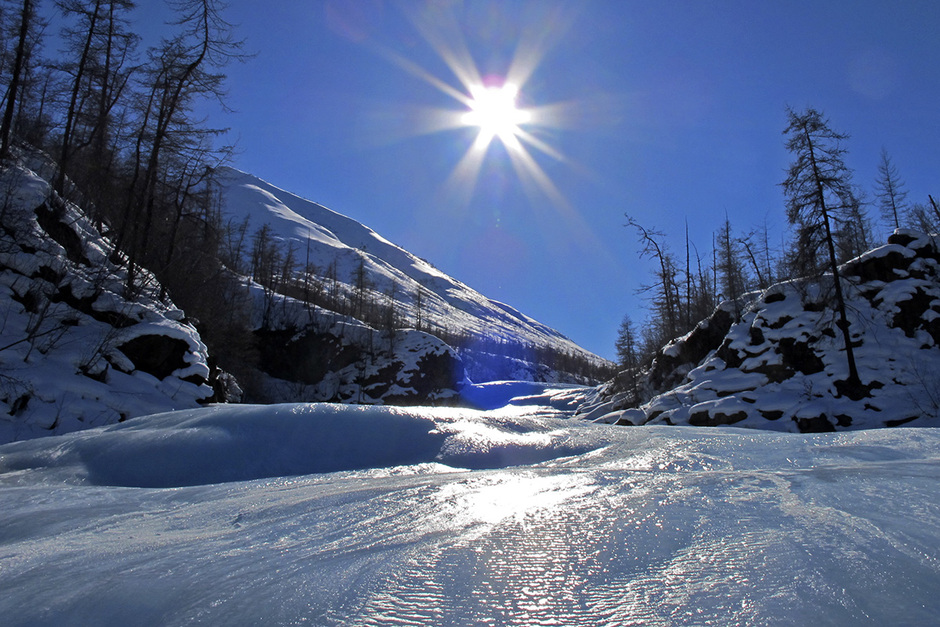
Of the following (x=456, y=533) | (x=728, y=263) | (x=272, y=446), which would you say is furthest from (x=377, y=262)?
(x=456, y=533)

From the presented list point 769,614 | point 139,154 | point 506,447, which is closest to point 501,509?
point 769,614

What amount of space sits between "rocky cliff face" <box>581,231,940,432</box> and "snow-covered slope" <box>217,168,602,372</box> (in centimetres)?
7634

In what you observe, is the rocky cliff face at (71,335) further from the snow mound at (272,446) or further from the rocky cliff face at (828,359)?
the rocky cliff face at (828,359)

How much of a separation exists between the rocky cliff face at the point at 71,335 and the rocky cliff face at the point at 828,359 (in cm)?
1290

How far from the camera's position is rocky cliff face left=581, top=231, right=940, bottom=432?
12.3 m

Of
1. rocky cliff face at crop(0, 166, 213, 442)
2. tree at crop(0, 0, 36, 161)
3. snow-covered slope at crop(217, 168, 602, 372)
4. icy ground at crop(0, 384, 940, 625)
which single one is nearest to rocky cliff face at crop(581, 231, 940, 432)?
icy ground at crop(0, 384, 940, 625)

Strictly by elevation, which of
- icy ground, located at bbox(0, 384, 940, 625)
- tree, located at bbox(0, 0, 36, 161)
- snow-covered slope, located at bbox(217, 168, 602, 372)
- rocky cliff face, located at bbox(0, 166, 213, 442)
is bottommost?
icy ground, located at bbox(0, 384, 940, 625)

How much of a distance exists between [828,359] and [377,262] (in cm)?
13081

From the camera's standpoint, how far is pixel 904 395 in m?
12.2

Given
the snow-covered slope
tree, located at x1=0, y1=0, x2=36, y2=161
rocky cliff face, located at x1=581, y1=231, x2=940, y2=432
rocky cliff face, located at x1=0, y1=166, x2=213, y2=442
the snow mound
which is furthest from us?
the snow-covered slope

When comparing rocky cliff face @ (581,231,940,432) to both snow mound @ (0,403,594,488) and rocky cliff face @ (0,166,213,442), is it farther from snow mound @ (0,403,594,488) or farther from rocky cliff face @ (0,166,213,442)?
rocky cliff face @ (0,166,213,442)

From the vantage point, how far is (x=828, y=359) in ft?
45.3

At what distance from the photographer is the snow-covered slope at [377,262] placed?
114m

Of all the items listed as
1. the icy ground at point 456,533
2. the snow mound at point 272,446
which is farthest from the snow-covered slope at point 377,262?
the icy ground at point 456,533
